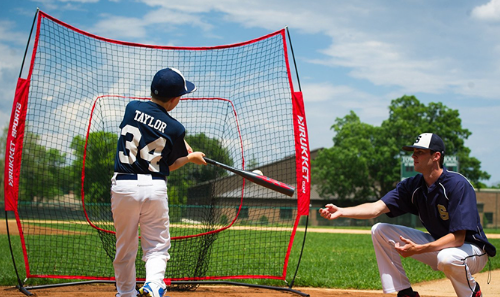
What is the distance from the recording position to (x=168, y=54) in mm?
6359

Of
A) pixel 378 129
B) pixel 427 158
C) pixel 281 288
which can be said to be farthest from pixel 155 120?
pixel 378 129

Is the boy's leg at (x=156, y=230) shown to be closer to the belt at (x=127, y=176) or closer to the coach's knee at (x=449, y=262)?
the belt at (x=127, y=176)

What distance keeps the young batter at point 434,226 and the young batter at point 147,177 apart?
1.50 meters

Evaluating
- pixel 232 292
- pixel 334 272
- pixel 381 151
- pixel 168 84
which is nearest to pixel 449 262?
pixel 168 84

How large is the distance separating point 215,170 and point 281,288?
1791 millimetres

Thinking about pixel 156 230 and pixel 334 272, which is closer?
pixel 156 230

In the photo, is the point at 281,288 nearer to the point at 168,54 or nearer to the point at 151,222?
the point at 151,222

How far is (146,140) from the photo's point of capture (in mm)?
3799

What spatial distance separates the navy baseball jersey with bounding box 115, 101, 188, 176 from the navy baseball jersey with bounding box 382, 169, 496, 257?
2.11m

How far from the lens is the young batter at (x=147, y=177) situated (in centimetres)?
369

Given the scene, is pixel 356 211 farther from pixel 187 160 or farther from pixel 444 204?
pixel 187 160

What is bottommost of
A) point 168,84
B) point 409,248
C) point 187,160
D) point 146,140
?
point 409,248

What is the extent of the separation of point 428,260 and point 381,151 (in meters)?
38.0

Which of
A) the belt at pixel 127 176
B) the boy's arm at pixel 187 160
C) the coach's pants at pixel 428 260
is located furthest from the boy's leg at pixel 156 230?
the coach's pants at pixel 428 260
